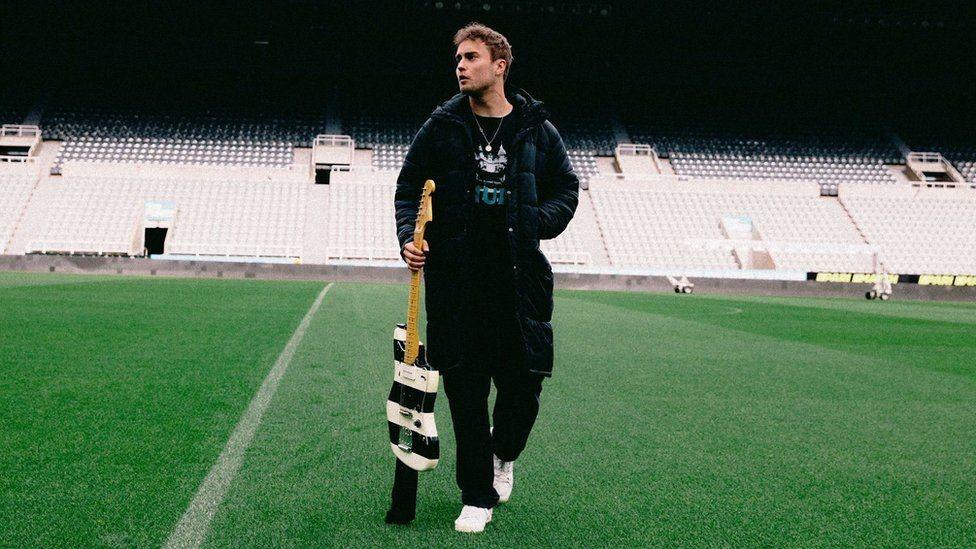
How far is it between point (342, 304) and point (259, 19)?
21461 mm

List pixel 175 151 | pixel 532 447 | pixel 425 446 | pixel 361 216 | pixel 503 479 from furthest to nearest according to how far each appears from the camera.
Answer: pixel 175 151
pixel 361 216
pixel 532 447
pixel 503 479
pixel 425 446

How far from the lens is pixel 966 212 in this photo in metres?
29.3

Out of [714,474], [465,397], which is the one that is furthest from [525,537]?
[714,474]

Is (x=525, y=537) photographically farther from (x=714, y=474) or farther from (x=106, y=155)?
(x=106, y=155)

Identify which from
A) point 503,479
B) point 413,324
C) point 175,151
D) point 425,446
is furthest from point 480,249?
point 175,151

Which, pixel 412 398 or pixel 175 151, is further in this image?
pixel 175 151

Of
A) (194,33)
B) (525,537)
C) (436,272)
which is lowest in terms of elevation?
(525,537)

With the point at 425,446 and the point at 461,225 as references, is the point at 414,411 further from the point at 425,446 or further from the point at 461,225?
the point at 461,225

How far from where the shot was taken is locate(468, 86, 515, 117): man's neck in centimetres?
275

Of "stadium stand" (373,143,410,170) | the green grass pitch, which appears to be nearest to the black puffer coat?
the green grass pitch

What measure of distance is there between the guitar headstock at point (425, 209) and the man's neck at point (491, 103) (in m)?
0.37

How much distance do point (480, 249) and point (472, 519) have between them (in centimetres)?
96

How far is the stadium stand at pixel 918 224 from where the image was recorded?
2695 cm

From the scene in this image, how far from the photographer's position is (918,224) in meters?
28.8
